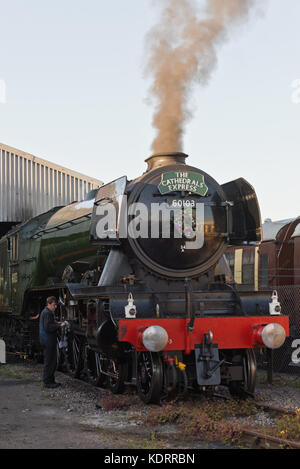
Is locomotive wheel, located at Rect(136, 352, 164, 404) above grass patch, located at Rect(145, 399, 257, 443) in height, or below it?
above

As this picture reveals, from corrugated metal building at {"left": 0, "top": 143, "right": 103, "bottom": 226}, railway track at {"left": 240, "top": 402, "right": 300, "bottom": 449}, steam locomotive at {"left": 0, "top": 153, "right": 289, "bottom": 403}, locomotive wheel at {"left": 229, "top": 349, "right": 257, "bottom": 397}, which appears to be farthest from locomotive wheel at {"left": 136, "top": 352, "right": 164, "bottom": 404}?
corrugated metal building at {"left": 0, "top": 143, "right": 103, "bottom": 226}

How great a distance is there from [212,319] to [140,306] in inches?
35.5

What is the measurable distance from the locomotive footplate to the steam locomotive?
12mm

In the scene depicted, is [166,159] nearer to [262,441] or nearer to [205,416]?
[205,416]

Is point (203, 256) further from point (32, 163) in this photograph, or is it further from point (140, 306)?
point (32, 163)

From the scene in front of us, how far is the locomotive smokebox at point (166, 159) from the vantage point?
28.2ft

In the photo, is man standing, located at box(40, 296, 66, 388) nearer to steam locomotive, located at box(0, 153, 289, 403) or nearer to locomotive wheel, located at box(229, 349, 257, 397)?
steam locomotive, located at box(0, 153, 289, 403)

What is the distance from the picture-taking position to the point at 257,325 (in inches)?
299

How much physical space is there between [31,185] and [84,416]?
589 inches

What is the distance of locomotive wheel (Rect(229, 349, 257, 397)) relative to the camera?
7.73m

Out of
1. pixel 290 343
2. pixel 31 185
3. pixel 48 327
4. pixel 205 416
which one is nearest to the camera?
pixel 205 416

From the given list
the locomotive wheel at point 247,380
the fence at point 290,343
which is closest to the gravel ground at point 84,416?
the locomotive wheel at point 247,380

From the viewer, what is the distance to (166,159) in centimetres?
866

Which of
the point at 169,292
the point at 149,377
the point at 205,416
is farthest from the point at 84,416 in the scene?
the point at 169,292
